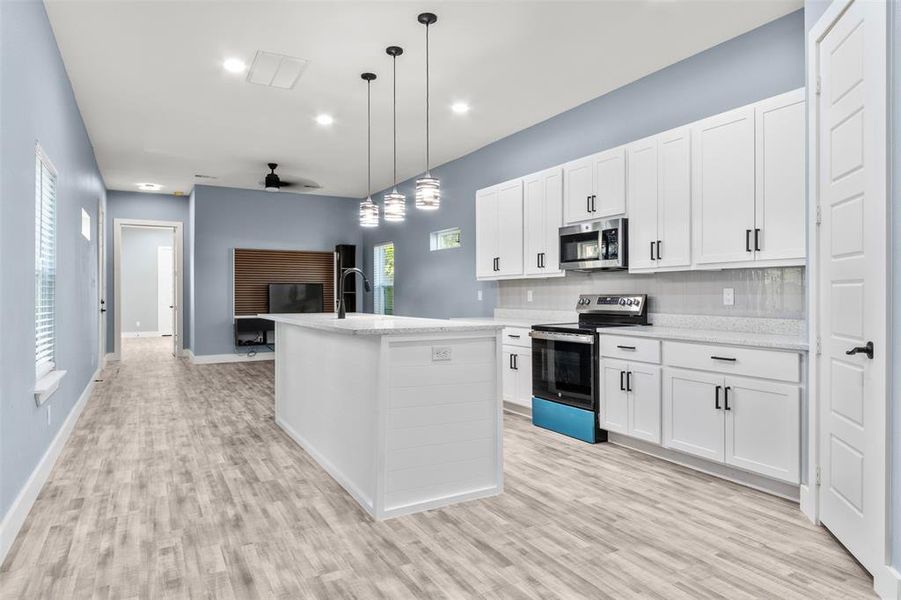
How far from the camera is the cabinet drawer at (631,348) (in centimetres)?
368

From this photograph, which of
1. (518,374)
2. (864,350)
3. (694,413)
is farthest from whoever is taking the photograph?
(518,374)

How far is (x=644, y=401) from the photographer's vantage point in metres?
3.74

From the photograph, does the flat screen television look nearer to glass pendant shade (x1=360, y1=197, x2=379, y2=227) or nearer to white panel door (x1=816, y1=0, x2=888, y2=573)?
glass pendant shade (x1=360, y1=197, x2=379, y2=227)

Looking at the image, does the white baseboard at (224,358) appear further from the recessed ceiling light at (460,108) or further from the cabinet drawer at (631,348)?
the cabinet drawer at (631,348)

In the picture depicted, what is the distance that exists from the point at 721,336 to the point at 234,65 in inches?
156

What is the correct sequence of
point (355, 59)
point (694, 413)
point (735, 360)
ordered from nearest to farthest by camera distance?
point (735, 360)
point (694, 413)
point (355, 59)

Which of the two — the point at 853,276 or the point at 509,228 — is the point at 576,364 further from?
the point at 853,276

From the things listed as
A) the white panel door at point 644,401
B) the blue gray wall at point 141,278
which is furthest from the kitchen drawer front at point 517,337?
the blue gray wall at point 141,278

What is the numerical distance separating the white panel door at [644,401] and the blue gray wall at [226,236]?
712 centimetres

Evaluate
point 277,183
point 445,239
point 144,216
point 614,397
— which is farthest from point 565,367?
point 144,216

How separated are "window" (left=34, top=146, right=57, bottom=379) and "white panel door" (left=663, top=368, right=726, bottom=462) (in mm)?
3915

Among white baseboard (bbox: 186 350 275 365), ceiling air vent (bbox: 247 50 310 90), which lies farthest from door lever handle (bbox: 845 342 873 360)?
white baseboard (bbox: 186 350 275 365)

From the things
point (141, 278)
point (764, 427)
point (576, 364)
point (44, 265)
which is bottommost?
point (764, 427)

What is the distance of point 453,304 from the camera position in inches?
276
